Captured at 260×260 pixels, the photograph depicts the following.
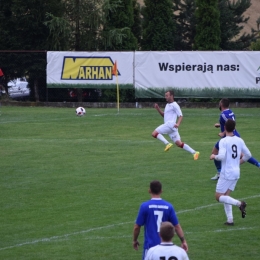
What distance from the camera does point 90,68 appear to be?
37.9 meters

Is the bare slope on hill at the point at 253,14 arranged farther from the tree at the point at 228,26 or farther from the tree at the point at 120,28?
the tree at the point at 120,28

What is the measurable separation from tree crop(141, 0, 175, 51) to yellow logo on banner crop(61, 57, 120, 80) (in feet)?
19.5

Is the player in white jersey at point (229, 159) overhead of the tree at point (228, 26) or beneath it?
beneath

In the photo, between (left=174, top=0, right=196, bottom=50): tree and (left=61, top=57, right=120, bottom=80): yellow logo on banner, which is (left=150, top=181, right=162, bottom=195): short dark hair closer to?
(left=61, top=57, right=120, bottom=80): yellow logo on banner

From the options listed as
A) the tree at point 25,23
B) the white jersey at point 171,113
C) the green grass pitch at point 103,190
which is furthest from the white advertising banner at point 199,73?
the white jersey at point 171,113

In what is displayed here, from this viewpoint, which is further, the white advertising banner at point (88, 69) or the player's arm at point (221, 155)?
the white advertising banner at point (88, 69)

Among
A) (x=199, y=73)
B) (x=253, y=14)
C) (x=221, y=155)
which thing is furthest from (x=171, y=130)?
(x=253, y=14)

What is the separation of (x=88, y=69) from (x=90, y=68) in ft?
0.40

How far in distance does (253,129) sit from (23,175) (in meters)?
12.0

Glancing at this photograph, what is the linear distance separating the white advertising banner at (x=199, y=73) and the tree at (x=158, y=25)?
568cm

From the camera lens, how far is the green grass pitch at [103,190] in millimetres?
11781

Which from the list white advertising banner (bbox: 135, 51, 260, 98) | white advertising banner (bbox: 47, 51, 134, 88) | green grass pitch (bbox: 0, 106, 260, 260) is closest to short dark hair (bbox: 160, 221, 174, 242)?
green grass pitch (bbox: 0, 106, 260, 260)

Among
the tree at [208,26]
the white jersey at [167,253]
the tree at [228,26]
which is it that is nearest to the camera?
the white jersey at [167,253]

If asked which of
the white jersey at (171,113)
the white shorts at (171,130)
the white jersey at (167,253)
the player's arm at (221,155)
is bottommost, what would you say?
the white shorts at (171,130)
